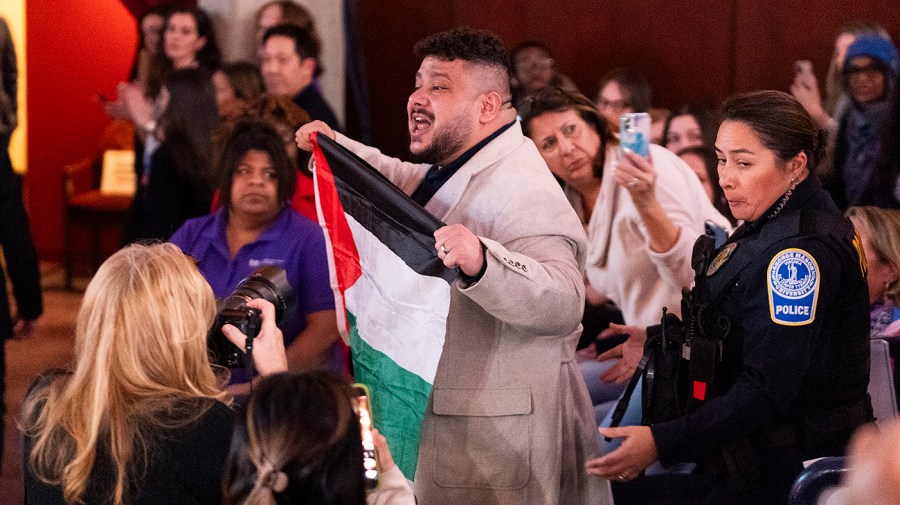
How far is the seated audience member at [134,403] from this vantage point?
1.98m

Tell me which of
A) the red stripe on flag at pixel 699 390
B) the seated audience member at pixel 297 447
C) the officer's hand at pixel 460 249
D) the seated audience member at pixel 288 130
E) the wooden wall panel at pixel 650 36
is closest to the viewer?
the seated audience member at pixel 297 447

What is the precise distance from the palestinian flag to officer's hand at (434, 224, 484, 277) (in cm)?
15

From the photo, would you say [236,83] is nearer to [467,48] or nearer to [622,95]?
[622,95]

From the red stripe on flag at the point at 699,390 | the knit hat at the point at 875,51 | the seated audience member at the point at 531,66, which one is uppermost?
the knit hat at the point at 875,51

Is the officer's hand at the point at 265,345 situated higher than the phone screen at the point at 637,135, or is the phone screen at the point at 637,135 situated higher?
the phone screen at the point at 637,135

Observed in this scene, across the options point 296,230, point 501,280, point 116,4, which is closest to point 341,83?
point 116,4

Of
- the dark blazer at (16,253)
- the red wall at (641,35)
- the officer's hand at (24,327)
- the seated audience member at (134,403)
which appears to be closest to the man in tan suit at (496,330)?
the seated audience member at (134,403)

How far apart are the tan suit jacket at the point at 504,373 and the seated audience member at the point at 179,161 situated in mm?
1893

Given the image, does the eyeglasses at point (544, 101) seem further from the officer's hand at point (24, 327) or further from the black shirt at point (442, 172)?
the officer's hand at point (24, 327)

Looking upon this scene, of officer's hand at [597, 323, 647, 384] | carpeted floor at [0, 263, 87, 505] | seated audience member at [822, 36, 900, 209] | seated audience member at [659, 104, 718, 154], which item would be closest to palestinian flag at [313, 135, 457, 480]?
officer's hand at [597, 323, 647, 384]

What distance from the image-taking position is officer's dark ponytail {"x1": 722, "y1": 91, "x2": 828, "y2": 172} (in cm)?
247

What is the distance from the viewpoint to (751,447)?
2.49 m

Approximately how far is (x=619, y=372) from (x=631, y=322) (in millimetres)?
692

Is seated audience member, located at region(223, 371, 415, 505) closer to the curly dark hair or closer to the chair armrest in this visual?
the curly dark hair
